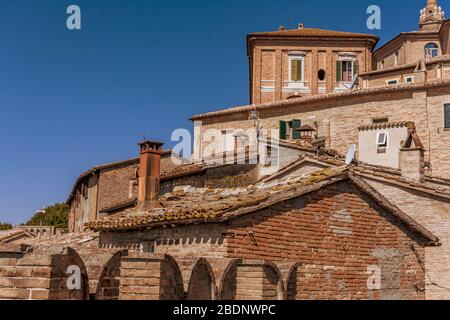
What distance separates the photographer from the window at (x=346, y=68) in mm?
44000

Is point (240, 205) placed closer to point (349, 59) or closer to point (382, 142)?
point (382, 142)

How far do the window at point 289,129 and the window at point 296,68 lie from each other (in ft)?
30.4

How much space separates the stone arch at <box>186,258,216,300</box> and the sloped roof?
2.96 m

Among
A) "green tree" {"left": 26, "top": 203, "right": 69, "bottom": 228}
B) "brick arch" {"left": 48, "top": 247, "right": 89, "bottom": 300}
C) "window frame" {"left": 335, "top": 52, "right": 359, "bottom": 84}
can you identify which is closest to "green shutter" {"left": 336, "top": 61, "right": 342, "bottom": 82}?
"window frame" {"left": 335, "top": 52, "right": 359, "bottom": 84}

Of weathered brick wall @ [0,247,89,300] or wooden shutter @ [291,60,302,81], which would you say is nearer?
weathered brick wall @ [0,247,89,300]

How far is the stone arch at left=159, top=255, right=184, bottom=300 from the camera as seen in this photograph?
601cm

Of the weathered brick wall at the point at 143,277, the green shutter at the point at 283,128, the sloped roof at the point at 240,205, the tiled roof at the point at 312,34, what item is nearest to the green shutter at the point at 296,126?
the green shutter at the point at 283,128

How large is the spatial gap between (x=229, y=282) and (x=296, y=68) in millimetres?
A: 37816

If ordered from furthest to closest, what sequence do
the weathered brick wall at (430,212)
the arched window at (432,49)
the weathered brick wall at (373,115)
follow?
the arched window at (432,49), the weathered brick wall at (373,115), the weathered brick wall at (430,212)

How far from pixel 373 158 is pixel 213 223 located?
1666cm

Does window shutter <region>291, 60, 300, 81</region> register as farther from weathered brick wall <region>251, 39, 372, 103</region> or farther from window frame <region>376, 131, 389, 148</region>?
window frame <region>376, 131, 389, 148</region>

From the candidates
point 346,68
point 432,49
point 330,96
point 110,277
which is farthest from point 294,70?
point 110,277

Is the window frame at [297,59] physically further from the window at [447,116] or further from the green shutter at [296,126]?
the window at [447,116]
